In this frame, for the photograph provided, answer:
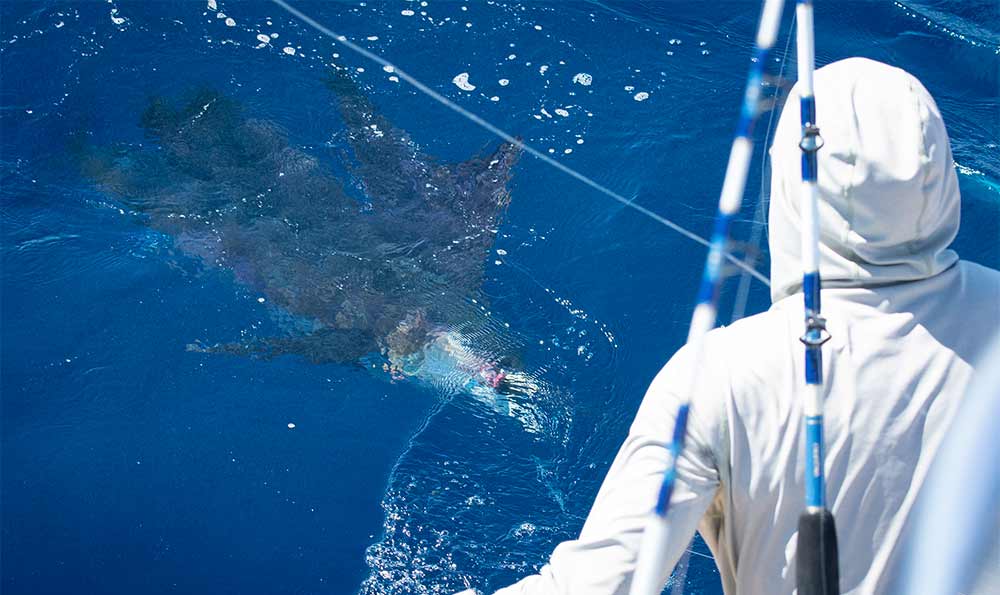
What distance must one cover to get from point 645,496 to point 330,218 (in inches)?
135

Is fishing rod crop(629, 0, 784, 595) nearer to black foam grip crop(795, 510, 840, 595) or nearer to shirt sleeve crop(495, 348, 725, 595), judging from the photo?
shirt sleeve crop(495, 348, 725, 595)

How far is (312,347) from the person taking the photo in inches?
150

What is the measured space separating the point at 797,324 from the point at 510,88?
156 inches

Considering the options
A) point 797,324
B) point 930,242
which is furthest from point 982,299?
point 797,324

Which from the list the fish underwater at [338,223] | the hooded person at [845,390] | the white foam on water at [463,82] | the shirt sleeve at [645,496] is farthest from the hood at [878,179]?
the white foam on water at [463,82]

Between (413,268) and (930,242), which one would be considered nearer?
(930,242)

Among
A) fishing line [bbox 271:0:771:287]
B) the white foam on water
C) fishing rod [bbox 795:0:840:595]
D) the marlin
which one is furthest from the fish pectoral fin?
fishing rod [bbox 795:0:840:595]

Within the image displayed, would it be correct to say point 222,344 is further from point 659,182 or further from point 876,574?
Result: point 876,574

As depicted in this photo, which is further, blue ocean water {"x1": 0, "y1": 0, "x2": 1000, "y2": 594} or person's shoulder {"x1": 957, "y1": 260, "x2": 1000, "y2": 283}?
blue ocean water {"x1": 0, "y1": 0, "x2": 1000, "y2": 594}

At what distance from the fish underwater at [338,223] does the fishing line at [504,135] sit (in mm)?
132

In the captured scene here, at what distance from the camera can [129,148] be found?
175 inches

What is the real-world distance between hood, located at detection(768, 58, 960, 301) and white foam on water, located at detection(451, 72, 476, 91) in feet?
12.7

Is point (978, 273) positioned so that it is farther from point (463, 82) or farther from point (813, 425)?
point (463, 82)

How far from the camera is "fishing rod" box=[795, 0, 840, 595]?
92 cm
